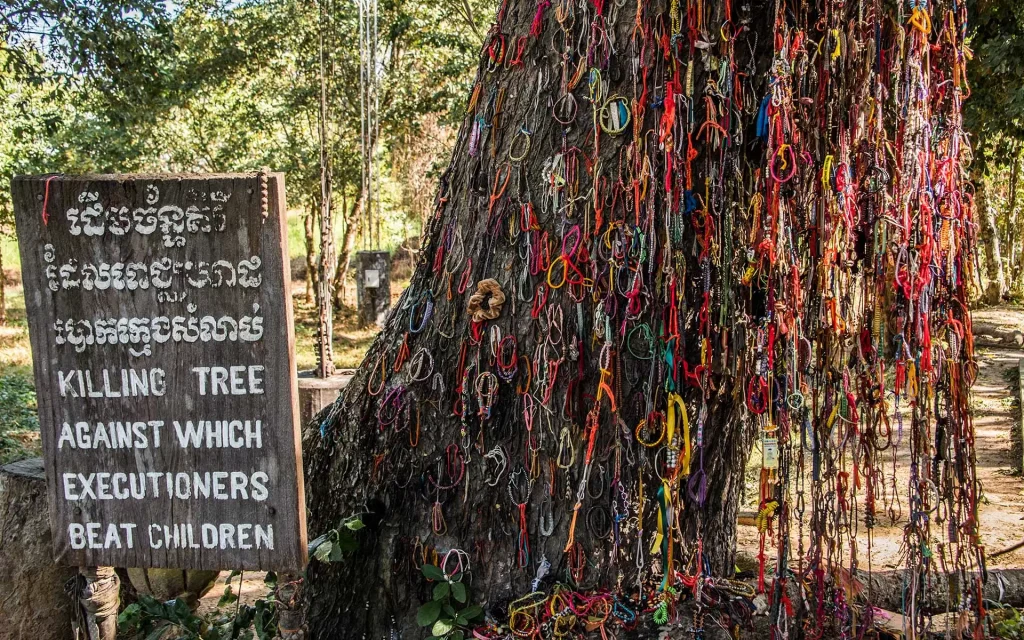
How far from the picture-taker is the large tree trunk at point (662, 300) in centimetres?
276

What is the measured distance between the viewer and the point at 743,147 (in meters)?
2.83

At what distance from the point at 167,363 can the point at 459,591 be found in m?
1.20

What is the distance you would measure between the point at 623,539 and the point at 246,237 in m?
1.58

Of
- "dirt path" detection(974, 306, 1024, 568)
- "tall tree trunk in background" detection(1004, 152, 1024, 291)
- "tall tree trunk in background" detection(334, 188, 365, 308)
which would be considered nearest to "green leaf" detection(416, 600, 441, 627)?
"dirt path" detection(974, 306, 1024, 568)

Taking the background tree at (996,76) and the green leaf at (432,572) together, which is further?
the background tree at (996,76)

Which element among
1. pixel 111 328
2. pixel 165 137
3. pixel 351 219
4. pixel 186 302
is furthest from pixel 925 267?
pixel 351 219

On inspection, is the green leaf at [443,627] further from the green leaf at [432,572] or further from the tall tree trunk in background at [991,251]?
the tall tree trunk in background at [991,251]

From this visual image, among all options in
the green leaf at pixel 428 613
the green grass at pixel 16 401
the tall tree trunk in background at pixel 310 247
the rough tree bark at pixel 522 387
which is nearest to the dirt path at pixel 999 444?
the rough tree bark at pixel 522 387

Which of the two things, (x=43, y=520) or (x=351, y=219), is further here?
(x=351, y=219)

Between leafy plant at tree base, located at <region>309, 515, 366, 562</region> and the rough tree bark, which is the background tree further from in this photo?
leafy plant at tree base, located at <region>309, 515, 366, 562</region>

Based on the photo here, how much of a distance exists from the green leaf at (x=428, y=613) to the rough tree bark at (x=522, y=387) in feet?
0.53

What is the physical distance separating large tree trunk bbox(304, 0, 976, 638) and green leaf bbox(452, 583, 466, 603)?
11cm

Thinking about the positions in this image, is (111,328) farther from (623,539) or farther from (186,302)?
(623,539)

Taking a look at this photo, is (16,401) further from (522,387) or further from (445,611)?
(522,387)
